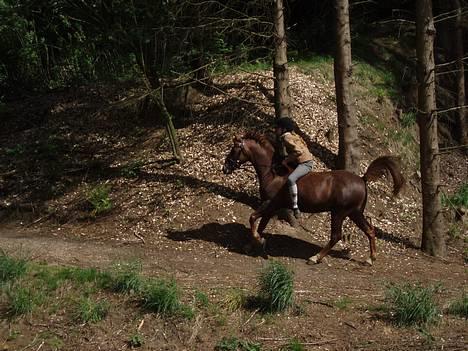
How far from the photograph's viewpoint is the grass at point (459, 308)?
840 centimetres

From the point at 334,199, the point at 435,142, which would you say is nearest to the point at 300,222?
the point at 334,199

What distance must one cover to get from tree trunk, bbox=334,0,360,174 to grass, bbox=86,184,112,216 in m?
5.02

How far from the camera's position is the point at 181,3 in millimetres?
12320

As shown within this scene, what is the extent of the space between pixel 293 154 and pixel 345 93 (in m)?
2.32

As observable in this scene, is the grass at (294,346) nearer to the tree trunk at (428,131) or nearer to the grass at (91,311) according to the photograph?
the grass at (91,311)

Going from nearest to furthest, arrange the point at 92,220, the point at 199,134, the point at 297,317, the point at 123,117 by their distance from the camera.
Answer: the point at 297,317 < the point at 92,220 < the point at 199,134 < the point at 123,117

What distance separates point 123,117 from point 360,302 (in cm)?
990

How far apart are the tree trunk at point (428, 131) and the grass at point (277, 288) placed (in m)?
4.84

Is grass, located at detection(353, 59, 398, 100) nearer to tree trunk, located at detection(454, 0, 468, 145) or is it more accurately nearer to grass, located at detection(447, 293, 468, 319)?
tree trunk, located at detection(454, 0, 468, 145)

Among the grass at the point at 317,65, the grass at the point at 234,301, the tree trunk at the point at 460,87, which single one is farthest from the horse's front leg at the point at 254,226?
the tree trunk at the point at 460,87

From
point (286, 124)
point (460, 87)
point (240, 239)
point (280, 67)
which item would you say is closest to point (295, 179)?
point (286, 124)

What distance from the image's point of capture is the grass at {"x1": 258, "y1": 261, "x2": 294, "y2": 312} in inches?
326

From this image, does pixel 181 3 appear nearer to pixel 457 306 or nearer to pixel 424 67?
pixel 424 67

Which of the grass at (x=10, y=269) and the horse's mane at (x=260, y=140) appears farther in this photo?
the horse's mane at (x=260, y=140)
